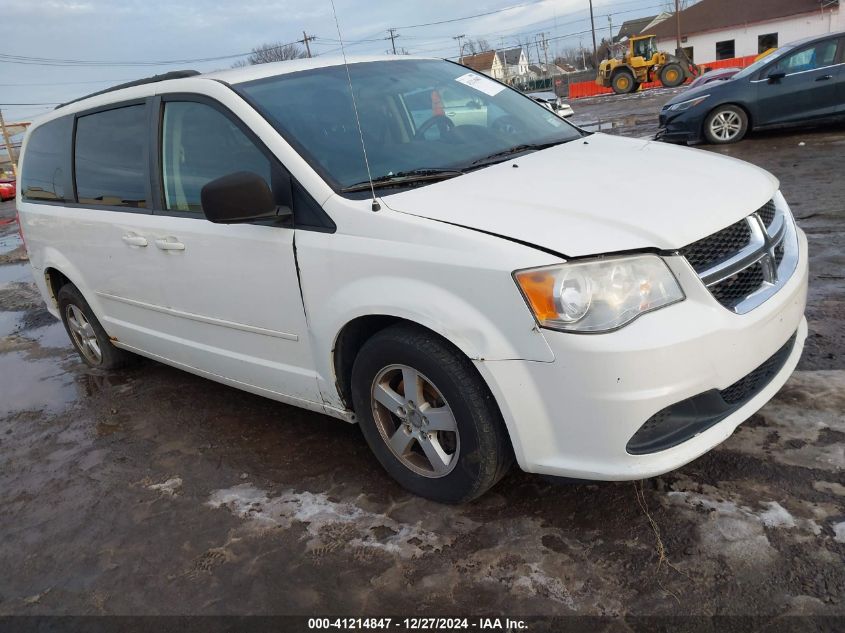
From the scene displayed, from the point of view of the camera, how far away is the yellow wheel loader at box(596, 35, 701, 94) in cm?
2997

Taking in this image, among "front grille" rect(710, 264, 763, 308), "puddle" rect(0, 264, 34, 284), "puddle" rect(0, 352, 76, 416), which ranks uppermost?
"front grille" rect(710, 264, 763, 308)

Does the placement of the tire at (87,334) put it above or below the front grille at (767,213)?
below

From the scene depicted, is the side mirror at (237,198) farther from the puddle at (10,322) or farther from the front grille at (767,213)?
the puddle at (10,322)

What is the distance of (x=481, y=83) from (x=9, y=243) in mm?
12126

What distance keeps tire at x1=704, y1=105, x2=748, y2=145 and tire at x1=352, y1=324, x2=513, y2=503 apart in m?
10.2

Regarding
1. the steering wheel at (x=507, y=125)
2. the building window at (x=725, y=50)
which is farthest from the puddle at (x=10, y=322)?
the building window at (x=725, y=50)

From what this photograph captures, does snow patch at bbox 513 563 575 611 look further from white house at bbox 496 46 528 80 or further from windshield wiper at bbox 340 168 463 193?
white house at bbox 496 46 528 80

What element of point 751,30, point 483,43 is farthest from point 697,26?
point 483,43

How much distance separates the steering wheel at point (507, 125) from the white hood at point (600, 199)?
1.33 ft

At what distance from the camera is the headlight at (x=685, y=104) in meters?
11.1

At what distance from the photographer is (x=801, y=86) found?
10.5m

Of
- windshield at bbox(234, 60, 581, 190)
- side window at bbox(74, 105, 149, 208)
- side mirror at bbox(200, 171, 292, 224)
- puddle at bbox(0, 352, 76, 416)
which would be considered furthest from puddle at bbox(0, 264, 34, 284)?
side mirror at bbox(200, 171, 292, 224)

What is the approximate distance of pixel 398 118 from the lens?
3.28 m

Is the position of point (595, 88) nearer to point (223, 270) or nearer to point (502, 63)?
point (223, 270)
